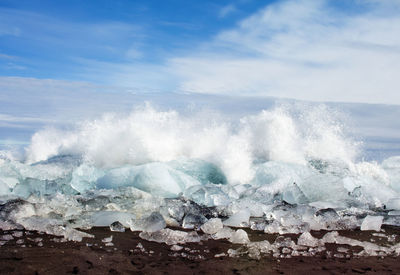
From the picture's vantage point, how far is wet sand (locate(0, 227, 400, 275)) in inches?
92.1

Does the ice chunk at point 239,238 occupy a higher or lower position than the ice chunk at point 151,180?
higher

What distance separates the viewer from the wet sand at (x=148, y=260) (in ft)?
7.68

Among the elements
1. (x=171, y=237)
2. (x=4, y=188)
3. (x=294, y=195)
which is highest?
(x=171, y=237)

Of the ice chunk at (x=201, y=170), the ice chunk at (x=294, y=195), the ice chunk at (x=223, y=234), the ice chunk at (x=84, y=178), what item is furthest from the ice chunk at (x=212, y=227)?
the ice chunk at (x=201, y=170)

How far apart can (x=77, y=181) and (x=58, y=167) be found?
67.1 inches

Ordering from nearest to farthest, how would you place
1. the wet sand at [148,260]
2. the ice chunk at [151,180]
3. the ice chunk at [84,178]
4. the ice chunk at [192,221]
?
the wet sand at [148,260], the ice chunk at [192,221], the ice chunk at [151,180], the ice chunk at [84,178]

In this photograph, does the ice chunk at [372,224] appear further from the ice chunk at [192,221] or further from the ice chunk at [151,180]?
the ice chunk at [151,180]

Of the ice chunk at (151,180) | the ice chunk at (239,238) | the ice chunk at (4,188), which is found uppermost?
the ice chunk at (239,238)

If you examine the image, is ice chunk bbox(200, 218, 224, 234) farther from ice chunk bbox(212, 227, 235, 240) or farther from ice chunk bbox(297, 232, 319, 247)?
ice chunk bbox(297, 232, 319, 247)

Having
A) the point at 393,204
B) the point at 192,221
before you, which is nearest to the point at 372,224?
the point at 192,221

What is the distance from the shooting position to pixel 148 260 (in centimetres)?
256

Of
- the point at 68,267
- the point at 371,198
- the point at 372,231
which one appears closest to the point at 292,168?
the point at 371,198

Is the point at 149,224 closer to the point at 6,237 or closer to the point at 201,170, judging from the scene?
the point at 6,237

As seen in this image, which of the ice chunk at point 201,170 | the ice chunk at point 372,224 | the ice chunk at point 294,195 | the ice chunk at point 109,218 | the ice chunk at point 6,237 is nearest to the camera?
the ice chunk at point 6,237
